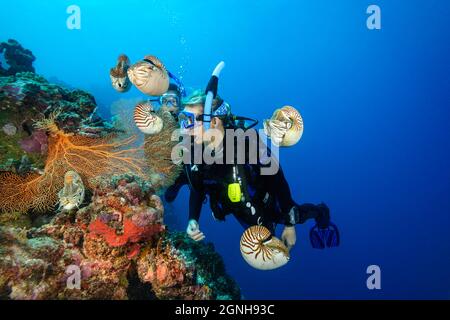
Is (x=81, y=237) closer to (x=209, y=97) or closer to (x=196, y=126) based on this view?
(x=196, y=126)

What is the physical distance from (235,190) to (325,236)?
1.67m

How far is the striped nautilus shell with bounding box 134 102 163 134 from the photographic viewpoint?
12.4 feet

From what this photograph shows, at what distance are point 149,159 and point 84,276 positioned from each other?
207 centimetres

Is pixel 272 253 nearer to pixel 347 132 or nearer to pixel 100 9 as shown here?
pixel 347 132

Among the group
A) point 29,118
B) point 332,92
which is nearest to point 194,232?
point 29,118

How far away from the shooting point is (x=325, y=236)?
455 cm

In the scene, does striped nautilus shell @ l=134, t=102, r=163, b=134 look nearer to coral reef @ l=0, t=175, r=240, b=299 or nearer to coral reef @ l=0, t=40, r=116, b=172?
coral reef @ l=0, t=175, r=240, b=299

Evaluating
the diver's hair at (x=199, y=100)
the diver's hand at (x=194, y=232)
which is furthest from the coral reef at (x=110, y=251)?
the diver's hair at (x=199, y=100)

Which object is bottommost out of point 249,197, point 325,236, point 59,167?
point 325,236

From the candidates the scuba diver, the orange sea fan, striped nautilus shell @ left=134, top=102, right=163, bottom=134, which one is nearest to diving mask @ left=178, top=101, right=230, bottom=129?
the scuba diver

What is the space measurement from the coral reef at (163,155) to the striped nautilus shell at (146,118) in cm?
94

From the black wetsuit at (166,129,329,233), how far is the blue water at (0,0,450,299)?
3090cm

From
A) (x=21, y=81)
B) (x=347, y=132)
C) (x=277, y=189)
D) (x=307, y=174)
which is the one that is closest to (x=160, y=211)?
(x=277, y=189)

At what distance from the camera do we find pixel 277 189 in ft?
15.0
